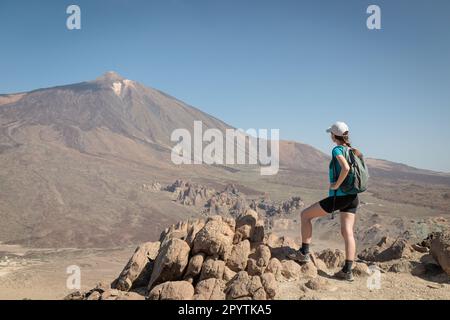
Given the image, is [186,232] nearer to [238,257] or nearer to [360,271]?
[238,257]

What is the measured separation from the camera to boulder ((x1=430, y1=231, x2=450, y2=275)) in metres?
4.99

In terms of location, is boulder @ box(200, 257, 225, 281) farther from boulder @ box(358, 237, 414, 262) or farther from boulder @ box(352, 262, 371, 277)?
boulder @ box(358, 237, 414, 262)

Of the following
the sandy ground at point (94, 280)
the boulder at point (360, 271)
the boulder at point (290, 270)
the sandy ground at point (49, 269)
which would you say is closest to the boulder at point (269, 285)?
the sandy ground at point (94, 280)

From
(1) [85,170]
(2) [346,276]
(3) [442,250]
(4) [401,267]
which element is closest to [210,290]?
(2) [346,276]

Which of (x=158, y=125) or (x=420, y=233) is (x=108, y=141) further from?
(x=420, y=233)

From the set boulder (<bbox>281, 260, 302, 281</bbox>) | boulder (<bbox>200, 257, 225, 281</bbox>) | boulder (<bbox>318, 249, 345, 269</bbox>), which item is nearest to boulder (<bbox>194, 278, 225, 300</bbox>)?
boulder (<bbox>200, 257, 225, 281</bbox>)

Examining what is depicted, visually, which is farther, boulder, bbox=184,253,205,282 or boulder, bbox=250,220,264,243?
boulder, bbox=250,220,264,243

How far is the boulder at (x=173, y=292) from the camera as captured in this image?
4.18 meters

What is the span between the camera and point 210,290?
433cm

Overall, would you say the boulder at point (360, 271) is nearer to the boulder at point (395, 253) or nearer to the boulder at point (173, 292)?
the boulder at point (395, 253)

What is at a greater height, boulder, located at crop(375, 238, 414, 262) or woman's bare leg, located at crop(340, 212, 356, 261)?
woman's bare leg, located at crop(340, 212, 356, 261)

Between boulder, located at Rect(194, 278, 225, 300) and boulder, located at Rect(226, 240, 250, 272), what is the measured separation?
0.57 m
